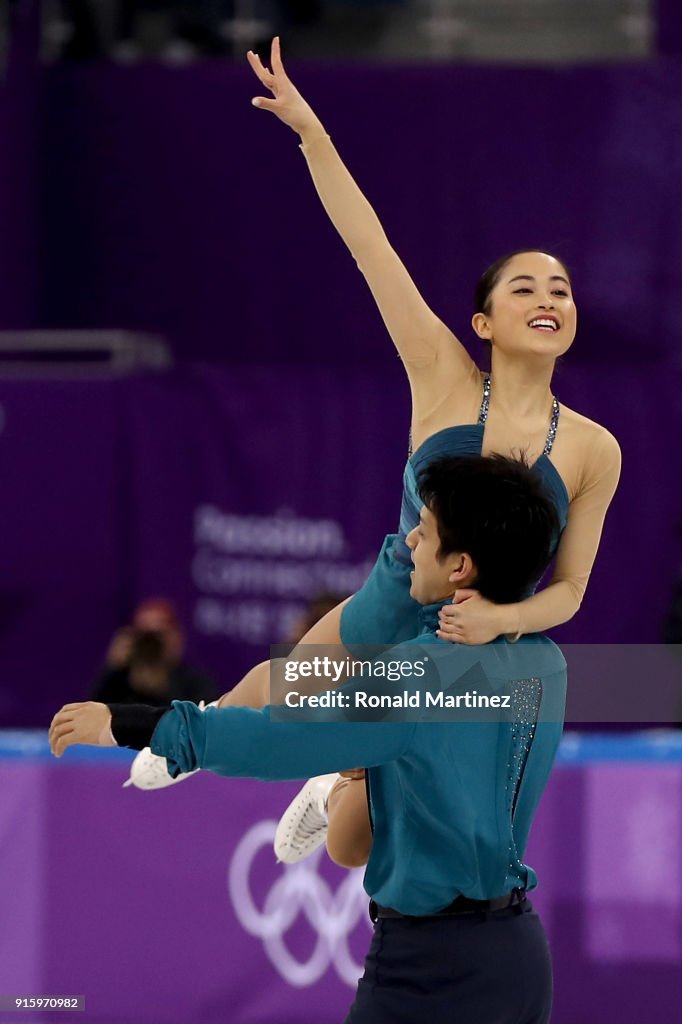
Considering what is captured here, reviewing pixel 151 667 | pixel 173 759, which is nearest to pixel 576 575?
pixel 173 759

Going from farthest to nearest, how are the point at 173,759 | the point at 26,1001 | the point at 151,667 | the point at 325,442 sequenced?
the point at 325,442 < the point at 151,667 < the point at 26,1001 < the point at 173,759

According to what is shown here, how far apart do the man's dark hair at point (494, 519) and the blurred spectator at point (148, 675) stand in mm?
Result: 3960

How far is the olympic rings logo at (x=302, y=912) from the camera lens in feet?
15.3

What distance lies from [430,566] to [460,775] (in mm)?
338

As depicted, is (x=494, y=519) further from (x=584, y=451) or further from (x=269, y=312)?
(x=269, y=312)

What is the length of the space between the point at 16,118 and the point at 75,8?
776mm

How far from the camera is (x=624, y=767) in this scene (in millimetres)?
4699

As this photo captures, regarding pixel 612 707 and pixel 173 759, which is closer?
pixel 173 759

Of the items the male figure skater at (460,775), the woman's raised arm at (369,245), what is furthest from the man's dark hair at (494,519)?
the woman's raised arm at (369,245)

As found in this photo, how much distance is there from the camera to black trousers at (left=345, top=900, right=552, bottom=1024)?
2.69 metres

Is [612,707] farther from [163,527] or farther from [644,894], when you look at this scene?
[644,894]

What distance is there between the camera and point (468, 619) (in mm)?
2695

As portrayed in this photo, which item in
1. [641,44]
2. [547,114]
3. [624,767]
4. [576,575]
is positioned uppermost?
[641,44]

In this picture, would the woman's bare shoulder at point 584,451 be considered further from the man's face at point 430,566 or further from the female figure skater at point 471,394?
the man's face at point 430,566
